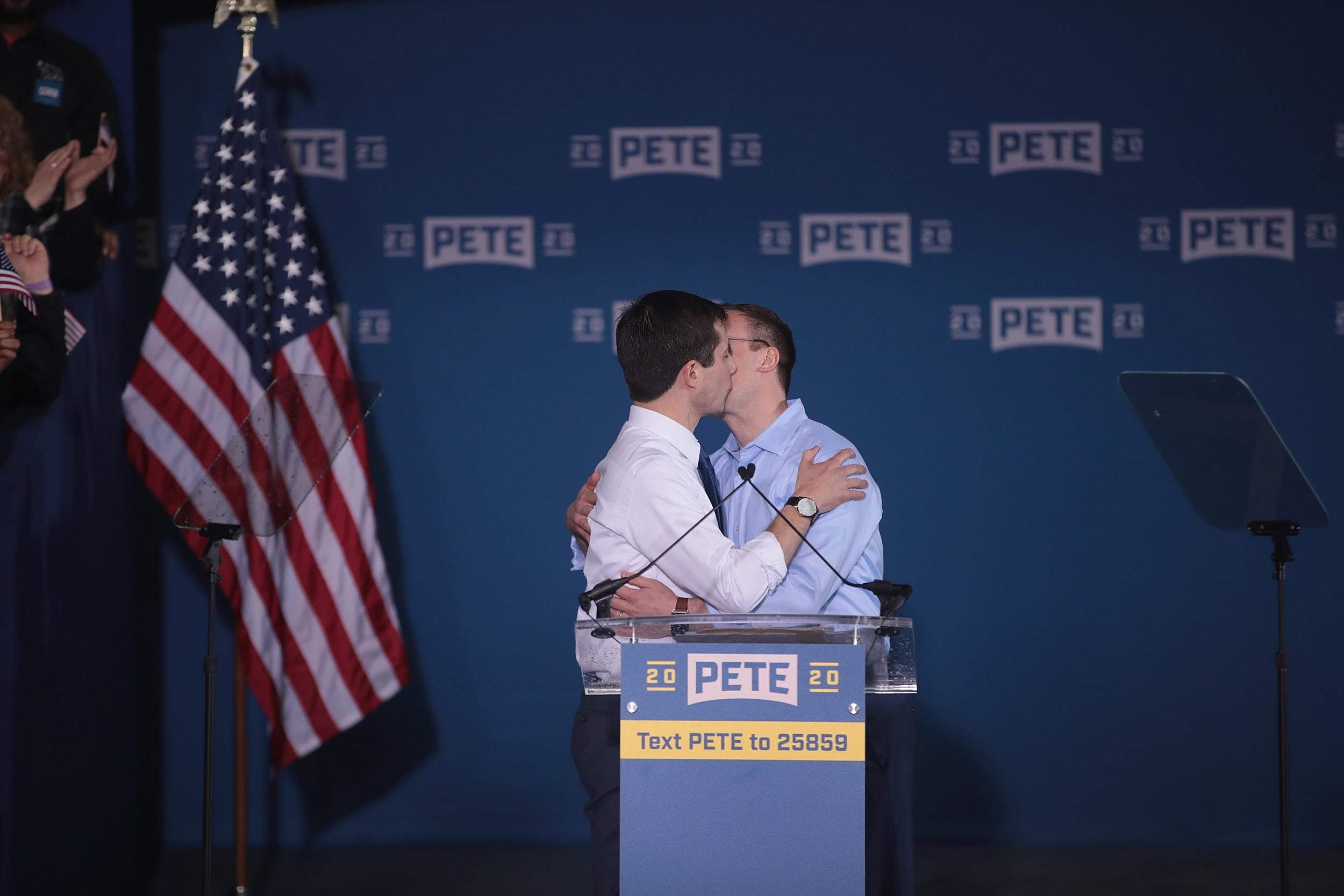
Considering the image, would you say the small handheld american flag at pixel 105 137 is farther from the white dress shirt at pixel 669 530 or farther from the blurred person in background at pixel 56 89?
the white dress shirt at pixel 669 530

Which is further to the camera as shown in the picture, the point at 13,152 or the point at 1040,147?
A: the point at 1040,147

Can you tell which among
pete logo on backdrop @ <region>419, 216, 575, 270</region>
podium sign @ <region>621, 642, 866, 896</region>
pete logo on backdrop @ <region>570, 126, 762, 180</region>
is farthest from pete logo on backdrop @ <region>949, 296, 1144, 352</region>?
podium sign @ <region>621, 642, 866, 896</region>

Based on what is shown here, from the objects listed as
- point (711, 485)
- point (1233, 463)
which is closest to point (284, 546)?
point (711, 485)

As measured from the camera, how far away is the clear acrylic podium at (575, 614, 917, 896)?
2.07 m

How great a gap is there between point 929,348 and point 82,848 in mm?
3167

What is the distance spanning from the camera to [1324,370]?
175 inches

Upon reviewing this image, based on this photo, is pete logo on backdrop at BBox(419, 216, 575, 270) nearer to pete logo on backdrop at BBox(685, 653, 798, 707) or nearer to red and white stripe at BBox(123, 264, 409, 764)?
red and white stripe at BBox(123, 264, 409, 764)

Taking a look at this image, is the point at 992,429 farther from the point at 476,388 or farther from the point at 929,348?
the point at 476,388

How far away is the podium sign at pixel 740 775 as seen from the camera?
2074mm

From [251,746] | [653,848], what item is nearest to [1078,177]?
[653,848]

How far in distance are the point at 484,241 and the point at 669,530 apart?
241 cm

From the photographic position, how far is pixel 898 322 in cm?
451

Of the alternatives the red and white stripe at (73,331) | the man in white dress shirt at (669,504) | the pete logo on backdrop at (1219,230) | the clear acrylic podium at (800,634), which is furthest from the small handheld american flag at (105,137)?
the pete logo on backdrop at (1219,230)

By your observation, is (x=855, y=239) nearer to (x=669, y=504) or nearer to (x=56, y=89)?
(x=669, y=504)
